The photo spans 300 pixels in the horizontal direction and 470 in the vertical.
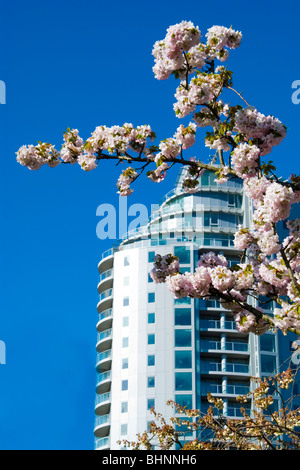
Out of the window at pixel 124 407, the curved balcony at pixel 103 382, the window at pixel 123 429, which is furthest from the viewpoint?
the curved balcony at pixel 103 382

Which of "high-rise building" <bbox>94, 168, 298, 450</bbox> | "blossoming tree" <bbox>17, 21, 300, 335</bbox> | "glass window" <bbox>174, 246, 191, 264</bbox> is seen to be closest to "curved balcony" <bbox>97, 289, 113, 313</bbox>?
"high-rise building" <bbox>94, 168, 298, 450</bbox>

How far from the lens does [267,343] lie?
2608 inches

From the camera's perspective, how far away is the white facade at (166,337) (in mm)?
63062

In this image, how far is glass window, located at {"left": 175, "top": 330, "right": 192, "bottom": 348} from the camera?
212 ft

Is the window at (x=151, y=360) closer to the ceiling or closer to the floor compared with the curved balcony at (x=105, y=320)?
closer to the floor

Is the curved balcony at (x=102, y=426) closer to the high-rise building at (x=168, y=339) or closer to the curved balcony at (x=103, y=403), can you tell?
the high-rise building at (x=168, y=339)

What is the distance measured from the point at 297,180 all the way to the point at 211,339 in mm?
58451

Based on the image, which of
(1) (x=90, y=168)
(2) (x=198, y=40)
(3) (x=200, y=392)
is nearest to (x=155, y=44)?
(2) (x=198, y=40)

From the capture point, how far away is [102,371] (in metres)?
69.2

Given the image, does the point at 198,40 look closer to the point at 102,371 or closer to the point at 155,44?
the point at 155,44

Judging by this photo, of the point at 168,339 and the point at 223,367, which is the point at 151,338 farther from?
the point at 223,367

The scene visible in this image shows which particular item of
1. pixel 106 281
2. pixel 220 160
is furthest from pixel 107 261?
pixel 220 160

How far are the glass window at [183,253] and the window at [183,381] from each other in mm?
10892

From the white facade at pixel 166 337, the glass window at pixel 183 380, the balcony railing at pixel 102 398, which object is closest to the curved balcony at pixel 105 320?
the white facade at pixel 166 337
